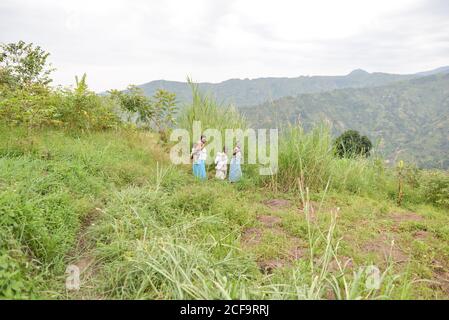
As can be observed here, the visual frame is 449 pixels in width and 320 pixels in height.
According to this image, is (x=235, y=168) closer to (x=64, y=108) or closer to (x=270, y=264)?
(x=270, y=264)

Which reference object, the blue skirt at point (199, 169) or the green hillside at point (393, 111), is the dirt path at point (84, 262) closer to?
the blue skirt at point (199, 169)

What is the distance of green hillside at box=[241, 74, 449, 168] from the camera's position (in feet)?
198

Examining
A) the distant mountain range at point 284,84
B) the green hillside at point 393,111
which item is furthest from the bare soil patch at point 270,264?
the distant mountain range at point 284,84

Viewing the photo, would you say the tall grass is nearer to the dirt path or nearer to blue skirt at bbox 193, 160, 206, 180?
blue skirt at bbox 193, 160, 206, 180

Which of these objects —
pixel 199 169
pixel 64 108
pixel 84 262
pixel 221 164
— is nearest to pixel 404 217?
pixel 221 164

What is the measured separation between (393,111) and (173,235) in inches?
3595

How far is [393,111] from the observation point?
82.3 meters

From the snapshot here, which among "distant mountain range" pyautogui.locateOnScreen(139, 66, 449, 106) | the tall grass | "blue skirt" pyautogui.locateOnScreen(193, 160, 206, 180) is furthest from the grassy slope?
"distant mountain range" pyautogui.locateOnScreen(139, 66, 449, 106)

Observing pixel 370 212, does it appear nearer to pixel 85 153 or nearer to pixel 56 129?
pixel 85 153

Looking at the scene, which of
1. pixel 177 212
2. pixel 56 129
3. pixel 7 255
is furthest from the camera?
pixel 56 129

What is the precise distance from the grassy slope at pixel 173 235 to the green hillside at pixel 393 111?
171ft
